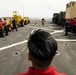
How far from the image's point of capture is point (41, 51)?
171 cm

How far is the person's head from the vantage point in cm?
173

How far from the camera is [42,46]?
1729 millimetres

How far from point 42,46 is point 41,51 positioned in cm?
4

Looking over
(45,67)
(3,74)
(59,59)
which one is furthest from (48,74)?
(59,59)

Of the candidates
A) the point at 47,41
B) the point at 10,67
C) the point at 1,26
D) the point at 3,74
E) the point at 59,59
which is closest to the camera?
the point at 47,41

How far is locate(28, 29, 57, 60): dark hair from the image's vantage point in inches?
67.9

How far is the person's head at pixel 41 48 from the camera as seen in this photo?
173 centimetres

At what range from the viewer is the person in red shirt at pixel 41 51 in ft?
5.67

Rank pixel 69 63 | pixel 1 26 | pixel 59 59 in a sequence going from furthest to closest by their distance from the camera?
pixel 1 26
pixel 59 59
pixel 69 63

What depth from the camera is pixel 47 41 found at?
173 cm

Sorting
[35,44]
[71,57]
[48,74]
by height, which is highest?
[35,44]

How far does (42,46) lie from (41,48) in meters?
0.02

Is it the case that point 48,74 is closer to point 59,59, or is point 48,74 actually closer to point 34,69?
point 34,69

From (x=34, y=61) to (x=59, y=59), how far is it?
9.18m
